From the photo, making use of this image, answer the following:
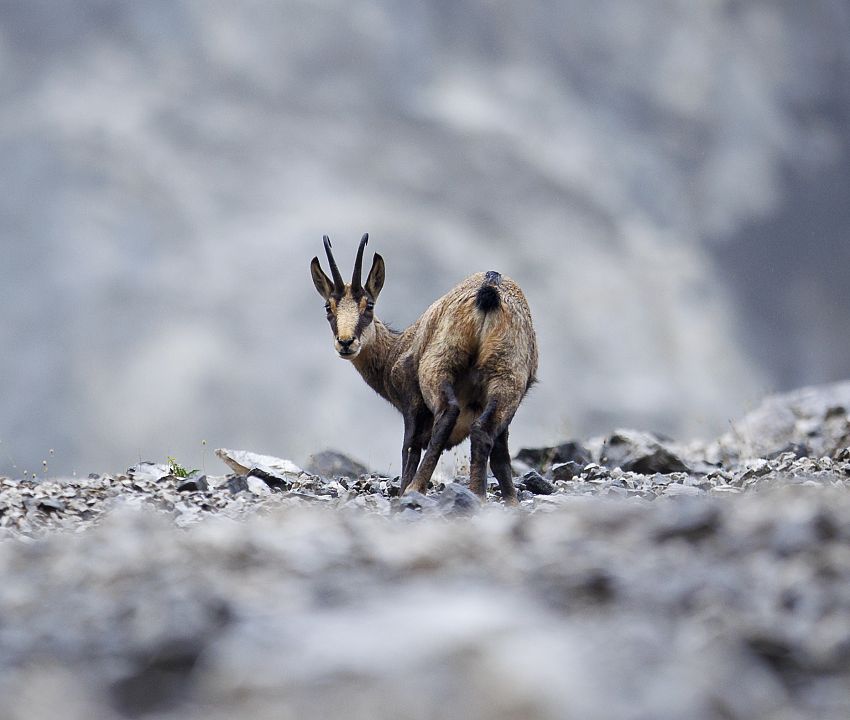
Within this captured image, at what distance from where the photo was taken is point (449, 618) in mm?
3084

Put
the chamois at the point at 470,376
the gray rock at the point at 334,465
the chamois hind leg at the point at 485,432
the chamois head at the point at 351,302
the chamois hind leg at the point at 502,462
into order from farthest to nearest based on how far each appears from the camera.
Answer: the gray rock at the point at 334,465 < the chamois head at the point at 351,302 < the chamois hind leg at the point at 502,462 < the chamois at the point at 470,376 < the chamois hind leg at the point at 485,432

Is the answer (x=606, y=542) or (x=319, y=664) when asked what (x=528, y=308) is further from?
(x=319, y=664)

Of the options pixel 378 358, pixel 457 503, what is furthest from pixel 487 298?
pixel 378 358

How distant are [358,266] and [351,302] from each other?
0.38 m

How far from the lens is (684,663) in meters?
3.03

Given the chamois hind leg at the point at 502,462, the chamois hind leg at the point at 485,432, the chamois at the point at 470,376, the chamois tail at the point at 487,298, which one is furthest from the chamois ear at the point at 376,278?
the chamois hind leg at the point at 485,432

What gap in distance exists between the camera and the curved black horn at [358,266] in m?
10.4

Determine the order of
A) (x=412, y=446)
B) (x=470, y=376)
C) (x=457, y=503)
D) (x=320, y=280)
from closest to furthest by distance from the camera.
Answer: (x=457, y=503) < (x=470, y=376) < (x=412, y=446) < (x=320, y=280)

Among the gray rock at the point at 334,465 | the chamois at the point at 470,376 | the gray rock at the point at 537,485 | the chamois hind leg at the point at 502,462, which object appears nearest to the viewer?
the chamois at the point at 470,376

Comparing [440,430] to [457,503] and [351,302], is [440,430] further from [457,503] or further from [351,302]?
[351,302]

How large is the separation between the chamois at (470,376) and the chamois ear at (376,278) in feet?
2.39

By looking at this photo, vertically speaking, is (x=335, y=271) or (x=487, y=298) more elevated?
(x=335, y=271)

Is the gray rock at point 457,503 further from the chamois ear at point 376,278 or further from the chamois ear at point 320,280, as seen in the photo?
the chamois ear at point 320,280

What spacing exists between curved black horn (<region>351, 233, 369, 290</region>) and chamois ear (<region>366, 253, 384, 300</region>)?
117mm
